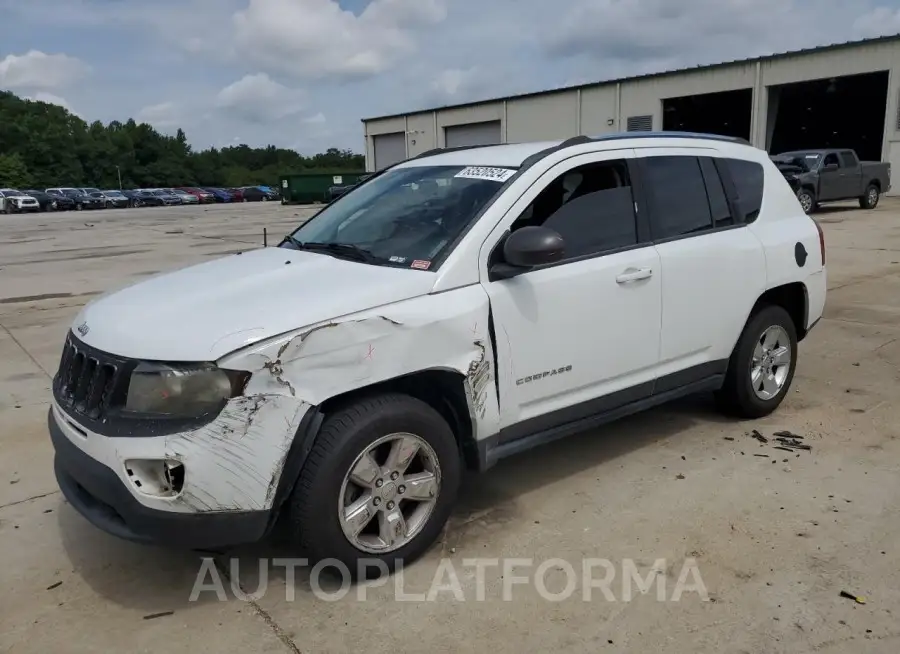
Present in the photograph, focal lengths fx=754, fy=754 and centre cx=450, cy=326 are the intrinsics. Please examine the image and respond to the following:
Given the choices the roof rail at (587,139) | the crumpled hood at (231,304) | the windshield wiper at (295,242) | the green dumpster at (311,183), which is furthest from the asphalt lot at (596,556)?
the green dumpster at (311,183)

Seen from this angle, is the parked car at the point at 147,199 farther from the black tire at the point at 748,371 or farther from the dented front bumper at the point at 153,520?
the dented front bumper at the point at 153,520

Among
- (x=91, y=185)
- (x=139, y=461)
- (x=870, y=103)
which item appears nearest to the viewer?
(x=139, y=461)

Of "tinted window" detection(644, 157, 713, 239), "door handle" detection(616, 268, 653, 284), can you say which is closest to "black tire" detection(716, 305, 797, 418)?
"tinted window" detection(644, 157, 713, 239)

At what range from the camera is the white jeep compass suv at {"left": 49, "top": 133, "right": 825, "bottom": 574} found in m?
2.82

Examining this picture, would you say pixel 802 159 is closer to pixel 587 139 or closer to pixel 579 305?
pixel 587 139

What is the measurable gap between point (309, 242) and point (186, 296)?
40.2 inches

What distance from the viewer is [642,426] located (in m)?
5.07

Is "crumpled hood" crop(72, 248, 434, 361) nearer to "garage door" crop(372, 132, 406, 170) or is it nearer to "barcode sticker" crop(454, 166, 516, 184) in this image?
"barcode sticker" crop(454, 166, 516, 184)

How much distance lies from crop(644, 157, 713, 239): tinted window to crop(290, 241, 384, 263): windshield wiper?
164 cm

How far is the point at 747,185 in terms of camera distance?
4926 mm

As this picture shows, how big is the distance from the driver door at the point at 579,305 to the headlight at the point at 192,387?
124 cm

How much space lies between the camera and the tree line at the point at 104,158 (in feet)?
280

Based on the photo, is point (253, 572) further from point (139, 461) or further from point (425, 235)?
point (425, 235)

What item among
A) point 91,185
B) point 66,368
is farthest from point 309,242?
point 91,185
